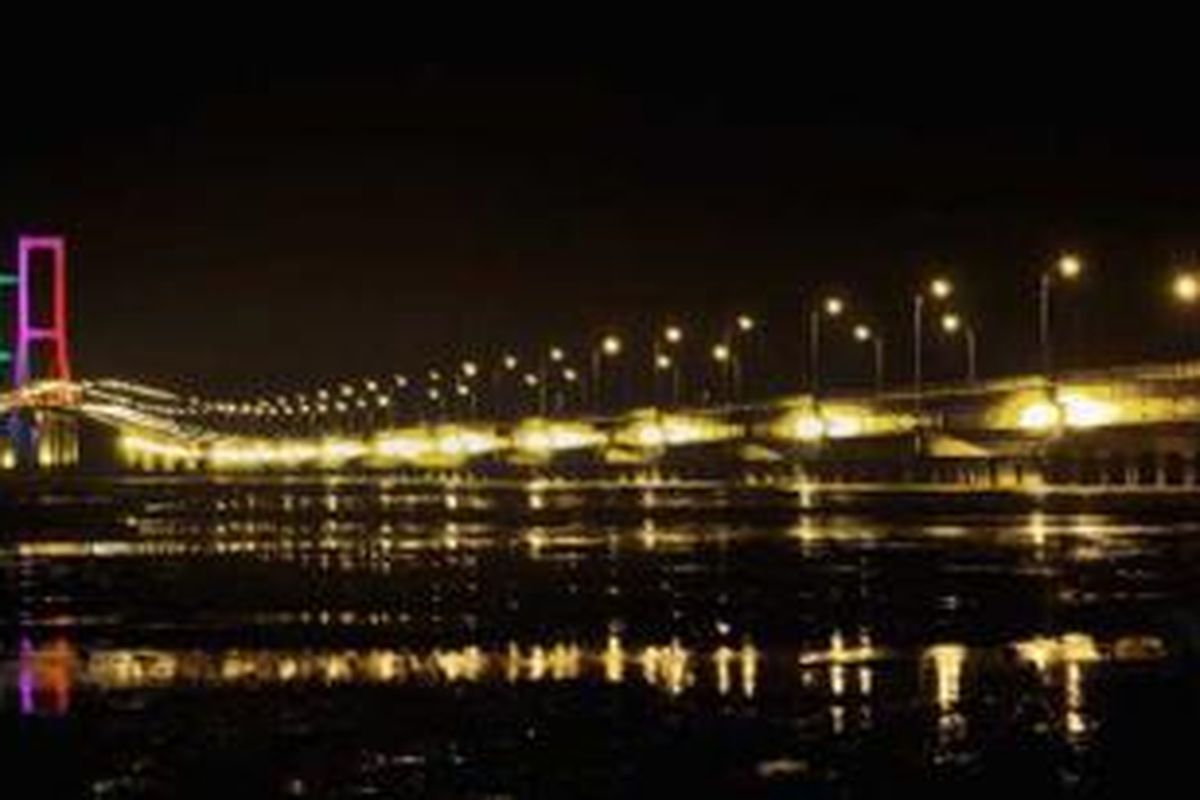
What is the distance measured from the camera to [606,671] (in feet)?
95.2

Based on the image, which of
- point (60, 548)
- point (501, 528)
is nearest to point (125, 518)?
point (501, 528)

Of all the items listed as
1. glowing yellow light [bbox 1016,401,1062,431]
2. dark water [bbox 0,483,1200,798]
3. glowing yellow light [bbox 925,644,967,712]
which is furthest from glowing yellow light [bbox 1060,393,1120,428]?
glowing yellow light [bbox 925,644,967,712]

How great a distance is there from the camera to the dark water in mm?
20438

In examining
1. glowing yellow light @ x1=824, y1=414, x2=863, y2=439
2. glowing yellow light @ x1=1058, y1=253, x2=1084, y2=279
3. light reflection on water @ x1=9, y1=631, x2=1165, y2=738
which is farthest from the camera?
glowing yellow light @ x1=824, y1=414, x2=863, y2=439

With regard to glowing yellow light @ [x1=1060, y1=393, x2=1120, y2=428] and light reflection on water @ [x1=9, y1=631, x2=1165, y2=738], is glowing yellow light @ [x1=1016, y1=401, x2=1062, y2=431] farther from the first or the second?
light reflection on water @ [x1=9, y1=631, x2=1165, y2=738]

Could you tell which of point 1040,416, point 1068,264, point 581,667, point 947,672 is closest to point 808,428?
point 1040,416

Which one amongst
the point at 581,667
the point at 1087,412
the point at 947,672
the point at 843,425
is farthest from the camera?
the point at 843,425

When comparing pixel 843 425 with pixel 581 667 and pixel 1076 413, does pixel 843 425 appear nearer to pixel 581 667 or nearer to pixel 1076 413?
pixel 1076 413

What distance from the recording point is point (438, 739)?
22.4 meters

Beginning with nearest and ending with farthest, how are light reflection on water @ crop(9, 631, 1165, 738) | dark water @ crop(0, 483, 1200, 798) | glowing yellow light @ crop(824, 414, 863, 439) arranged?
1. dark water @ crop(0, 483, 1200, 798)
2. light reflection on water @ crop(9, 631, 1165, 738)
3. glowing yellow light @ crop(824, 414, 863, 439)

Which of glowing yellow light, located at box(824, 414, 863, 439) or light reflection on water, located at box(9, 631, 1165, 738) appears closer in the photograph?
light reflection on water, located at box(9, 631, 1165, 738)

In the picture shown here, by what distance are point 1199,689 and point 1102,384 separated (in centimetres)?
11603

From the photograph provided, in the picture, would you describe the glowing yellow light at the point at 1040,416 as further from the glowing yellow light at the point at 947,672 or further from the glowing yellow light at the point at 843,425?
the glowing yellow light at the point at 947,672

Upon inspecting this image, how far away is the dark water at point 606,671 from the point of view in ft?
67.1
